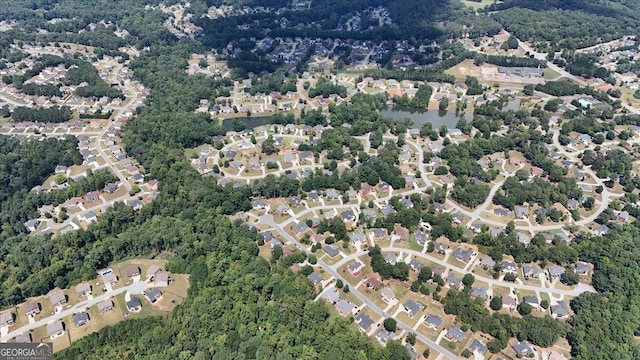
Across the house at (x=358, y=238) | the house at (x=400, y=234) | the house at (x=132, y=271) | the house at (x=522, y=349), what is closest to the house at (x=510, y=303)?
the house at (x=522, y=349)

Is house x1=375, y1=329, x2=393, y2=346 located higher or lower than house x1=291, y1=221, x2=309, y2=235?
higher

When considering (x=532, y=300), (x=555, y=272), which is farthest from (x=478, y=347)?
(x=555, y=272)

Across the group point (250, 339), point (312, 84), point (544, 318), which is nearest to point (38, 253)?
point (250, 339)

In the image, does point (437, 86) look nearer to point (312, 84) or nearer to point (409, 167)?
point (312, 84)

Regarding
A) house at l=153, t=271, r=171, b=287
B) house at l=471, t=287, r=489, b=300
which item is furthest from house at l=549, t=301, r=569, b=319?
house at l=153, t=271, r=171, b=287

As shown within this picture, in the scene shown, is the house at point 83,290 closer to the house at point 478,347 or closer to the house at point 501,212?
the house at point 478,347

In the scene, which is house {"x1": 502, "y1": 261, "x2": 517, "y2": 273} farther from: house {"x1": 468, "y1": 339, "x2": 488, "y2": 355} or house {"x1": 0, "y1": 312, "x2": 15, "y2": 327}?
house {"x1": 0, "y1": 312, "x2": 15, "y2": 327}
